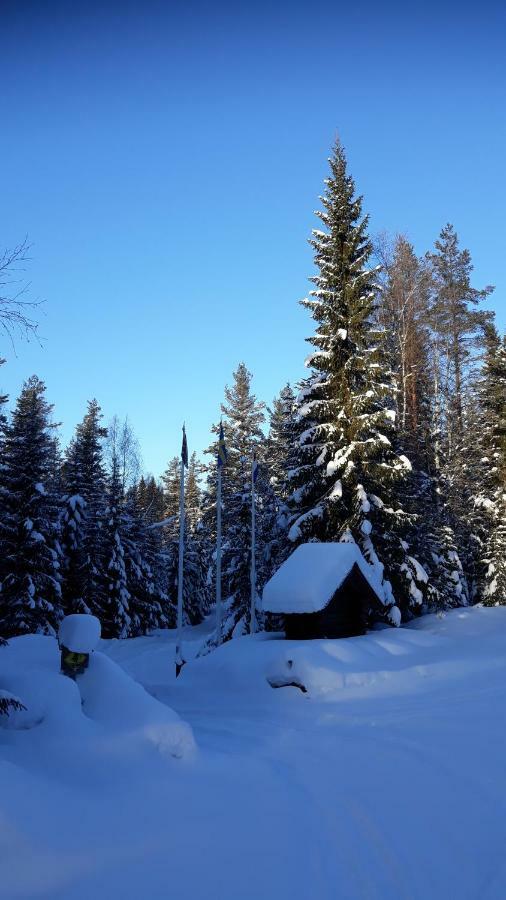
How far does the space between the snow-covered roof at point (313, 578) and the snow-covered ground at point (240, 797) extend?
193 inches

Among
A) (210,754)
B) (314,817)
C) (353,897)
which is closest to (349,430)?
(210,754)

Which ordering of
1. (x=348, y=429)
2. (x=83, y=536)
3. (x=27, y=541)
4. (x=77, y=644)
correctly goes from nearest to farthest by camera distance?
(x=77, y=644), (x=348, y=429), (x=27, y=541), (x=83, y=536)

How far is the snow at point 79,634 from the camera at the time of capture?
8133mm

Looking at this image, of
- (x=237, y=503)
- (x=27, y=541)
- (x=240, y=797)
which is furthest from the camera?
(x=237, y=503)

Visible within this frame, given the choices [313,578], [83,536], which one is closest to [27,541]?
[83,536]

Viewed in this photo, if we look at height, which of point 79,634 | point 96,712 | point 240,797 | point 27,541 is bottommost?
point 240,797

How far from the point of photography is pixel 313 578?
1709 cm

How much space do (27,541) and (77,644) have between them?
18.9 meters

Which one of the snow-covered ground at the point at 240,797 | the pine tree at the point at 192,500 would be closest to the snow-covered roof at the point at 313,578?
the snow-covered ground at the point at 240,797

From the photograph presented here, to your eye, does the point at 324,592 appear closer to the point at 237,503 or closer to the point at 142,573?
the point at 237,503

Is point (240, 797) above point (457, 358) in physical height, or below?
below

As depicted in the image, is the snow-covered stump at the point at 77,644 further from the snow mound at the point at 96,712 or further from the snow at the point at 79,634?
the snow mound at the point at 96,712

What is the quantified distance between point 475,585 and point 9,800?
107 feet

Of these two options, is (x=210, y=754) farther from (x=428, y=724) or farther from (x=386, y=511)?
(x=386, y=511)
